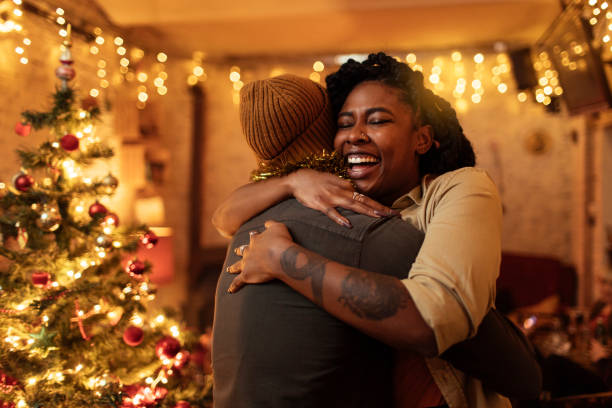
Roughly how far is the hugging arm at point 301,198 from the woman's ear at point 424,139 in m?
0.46

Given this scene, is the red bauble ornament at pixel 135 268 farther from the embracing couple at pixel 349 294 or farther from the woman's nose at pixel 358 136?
the woman's nose at pixel 358 136

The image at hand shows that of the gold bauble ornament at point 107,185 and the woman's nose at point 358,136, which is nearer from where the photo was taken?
the woman's nose at point 358,136

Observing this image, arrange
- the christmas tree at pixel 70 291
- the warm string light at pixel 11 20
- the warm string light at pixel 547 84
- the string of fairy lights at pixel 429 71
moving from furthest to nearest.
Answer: the warm string light at pixel 547 84 → the string of fairy lights at pixel 429 71 → the warm string light at pixel 11 20 → the christmas tree at pixel 70 291

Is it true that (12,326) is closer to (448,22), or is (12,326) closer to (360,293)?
(360,293)

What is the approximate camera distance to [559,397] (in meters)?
2.46

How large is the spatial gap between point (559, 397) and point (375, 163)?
184 cm

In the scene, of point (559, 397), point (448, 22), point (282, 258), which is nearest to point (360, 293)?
point (282, 258)

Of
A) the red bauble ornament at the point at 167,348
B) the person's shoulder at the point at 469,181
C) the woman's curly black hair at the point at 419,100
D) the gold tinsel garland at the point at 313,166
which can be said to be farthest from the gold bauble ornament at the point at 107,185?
the person's shoulder at the point at 469,181

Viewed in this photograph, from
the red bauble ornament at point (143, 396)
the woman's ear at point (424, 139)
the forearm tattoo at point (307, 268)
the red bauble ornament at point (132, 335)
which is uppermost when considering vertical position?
the woman's ear at point (424, 139)

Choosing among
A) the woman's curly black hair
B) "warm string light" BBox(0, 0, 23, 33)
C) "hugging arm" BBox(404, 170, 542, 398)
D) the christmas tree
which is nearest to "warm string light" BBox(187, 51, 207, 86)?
"warm string light" BBox(0, 0, 23, 33)

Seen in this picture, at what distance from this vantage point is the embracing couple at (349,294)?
1.00 meters

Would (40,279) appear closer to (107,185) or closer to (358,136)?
(107,185)

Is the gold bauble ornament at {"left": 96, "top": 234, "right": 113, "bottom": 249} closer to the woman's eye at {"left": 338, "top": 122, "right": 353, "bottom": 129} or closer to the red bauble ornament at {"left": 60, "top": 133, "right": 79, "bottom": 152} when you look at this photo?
the red bauble ornament at {"left": 60, "top": 133, "right": 79, "bottom": 152}

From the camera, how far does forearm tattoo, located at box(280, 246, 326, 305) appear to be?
1041 mm
